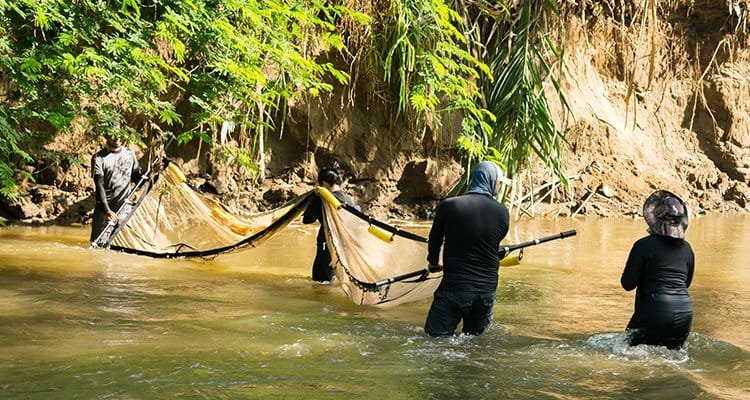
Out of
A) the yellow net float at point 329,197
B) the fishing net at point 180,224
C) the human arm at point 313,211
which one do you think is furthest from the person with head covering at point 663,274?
the fishing net at point 180,224

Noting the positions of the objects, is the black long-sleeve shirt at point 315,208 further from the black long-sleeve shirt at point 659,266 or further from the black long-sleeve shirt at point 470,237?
the black long-sleeve shirt at point 659,266

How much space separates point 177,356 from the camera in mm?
5074

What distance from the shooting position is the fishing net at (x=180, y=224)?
852cm

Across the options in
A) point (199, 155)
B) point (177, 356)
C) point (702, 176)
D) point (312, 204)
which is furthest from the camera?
point (702, 176)

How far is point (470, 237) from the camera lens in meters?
5.54

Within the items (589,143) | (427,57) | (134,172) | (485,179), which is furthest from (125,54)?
(589,143)

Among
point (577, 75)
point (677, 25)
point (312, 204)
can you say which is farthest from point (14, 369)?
point (677, 25)

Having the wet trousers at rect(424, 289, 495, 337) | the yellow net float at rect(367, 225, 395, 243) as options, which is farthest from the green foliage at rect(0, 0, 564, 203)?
the wet trousers at rect(424, 289, 495, 337)

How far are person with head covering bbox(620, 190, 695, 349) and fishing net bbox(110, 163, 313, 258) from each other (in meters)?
3.88

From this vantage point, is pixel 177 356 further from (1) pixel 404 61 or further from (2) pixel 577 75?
(2) pixel 577 75

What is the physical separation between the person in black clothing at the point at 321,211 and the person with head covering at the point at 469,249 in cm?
200

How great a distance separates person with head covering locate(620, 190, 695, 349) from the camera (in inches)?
208

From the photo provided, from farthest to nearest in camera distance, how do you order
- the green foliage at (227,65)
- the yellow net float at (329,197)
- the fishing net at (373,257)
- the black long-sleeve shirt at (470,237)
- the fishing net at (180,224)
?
the fishing net at (180,224) → the green foliage at (227,65) → the yellow net float at (329,197) → the fishing net at (373,257) → the black long-sleeve shirt at (470,237)

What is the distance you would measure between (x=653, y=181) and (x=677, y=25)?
13.4 feet
